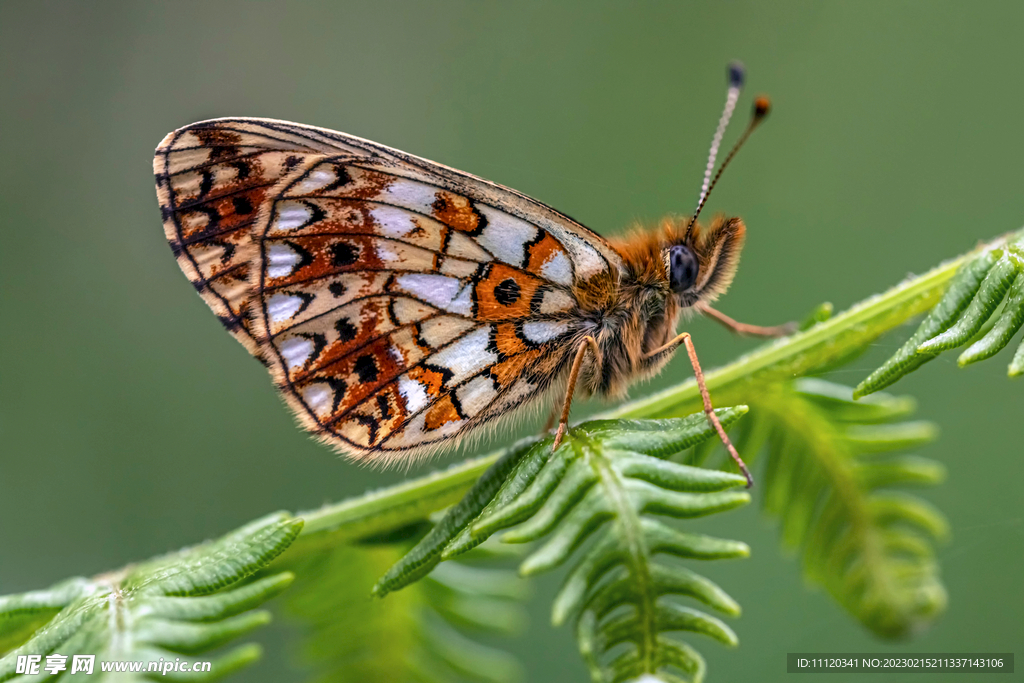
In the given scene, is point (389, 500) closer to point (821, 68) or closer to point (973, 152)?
point (973, 152)

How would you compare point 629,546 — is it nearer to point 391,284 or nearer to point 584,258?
point 584,258

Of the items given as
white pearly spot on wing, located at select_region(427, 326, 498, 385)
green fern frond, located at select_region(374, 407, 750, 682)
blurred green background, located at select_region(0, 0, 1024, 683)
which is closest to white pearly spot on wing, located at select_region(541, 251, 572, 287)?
white pearly spot on wing, located at select_region(427, 326, 498, 385)

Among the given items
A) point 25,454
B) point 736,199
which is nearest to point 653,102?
point 736,199

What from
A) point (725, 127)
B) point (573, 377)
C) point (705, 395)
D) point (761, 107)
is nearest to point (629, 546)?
point (705, 395)

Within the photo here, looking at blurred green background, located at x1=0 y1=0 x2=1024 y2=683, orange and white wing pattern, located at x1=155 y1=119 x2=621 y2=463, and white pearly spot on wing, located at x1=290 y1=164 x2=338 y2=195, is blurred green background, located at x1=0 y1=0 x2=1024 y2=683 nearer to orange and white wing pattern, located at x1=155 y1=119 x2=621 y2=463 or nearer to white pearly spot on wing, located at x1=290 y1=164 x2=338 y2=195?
orange and white wing pattern, located at x1=155 y1=119 x2=621 y2=463

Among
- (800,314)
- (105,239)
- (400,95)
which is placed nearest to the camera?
(800,314)

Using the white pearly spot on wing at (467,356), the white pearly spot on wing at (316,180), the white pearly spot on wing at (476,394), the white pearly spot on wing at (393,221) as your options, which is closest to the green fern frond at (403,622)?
the white pearly spot on wing at (476,394)
